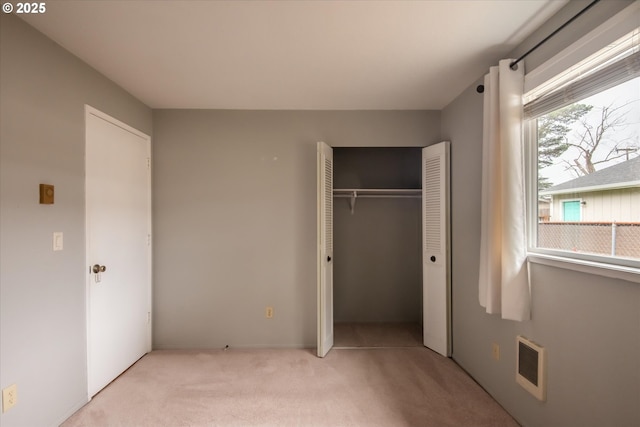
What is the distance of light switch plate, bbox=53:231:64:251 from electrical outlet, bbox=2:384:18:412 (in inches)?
30.4

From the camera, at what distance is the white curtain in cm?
180

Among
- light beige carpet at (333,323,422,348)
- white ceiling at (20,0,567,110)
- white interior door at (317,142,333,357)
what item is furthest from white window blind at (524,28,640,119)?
light beige carpet at (333,323,422,348)

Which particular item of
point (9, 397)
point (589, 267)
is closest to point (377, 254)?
point (589, 267)

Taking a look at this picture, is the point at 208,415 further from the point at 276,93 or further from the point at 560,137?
the point at 560,137

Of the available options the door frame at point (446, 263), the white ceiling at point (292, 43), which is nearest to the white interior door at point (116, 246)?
the white ceiling at point (292, 43)

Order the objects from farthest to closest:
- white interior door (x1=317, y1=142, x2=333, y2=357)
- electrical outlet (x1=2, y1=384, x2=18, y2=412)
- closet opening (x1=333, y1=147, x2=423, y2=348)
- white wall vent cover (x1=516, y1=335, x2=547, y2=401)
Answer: closet opening (x1=333, y1=147, x2=423, y2=348) → white interior door (x1=317, y1=142, x2=333, y2=357) → white wall vent cover (x1=516, y1=335, x2=547, y2=401) → electrical outlet (x1=2, y1=384, x2=18, y2=412)

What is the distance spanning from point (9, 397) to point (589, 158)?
3.34m

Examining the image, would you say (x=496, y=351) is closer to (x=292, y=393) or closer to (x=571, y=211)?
(x=571, y=211)

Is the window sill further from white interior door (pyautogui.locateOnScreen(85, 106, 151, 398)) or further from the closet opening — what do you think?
white interior door (pyautogui.locateOnScreen(85, 106, 151, 398))

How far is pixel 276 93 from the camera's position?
8.79ft

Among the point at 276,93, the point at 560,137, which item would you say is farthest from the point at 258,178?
the point at 560,137

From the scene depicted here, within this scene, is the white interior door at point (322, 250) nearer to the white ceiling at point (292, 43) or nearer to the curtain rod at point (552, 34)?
the white ceiling at point (292, 43)

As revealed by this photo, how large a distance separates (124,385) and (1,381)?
962 mm

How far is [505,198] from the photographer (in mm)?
1815
